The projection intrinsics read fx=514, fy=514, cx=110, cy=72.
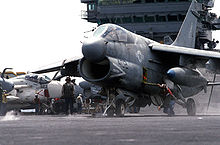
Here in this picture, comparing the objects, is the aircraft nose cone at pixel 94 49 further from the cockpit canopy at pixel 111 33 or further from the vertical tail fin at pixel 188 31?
the vertical tail fin at pixel 188 31

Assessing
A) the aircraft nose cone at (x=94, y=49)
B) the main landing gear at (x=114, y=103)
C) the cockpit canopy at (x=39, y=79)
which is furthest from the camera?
the cockpit canopy at (x=39, y=79)

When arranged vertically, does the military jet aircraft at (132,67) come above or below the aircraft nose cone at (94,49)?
below

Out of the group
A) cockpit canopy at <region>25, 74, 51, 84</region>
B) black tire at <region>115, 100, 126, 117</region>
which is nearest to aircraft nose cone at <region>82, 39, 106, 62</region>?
black tire at <region>115, 100, 126, 117</region>

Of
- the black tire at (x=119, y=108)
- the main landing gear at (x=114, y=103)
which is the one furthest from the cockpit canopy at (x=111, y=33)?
the black tire at (x=119, y=108)

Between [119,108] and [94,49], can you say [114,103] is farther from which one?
[94,49]

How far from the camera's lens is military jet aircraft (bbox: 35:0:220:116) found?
58.6ft

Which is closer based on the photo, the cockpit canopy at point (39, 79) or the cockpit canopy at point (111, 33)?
the cockpit canopy at point (111, 33)

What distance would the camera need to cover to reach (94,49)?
17.2 m

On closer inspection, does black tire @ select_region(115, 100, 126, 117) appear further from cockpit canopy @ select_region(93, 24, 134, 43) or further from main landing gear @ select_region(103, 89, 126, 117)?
cockpit canopy @ select_region(93, 24, 134, 43)

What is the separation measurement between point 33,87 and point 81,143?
24140mm

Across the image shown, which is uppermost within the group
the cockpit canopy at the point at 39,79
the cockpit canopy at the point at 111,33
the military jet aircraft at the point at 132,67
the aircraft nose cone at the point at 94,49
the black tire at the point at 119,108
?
the cockpit canopy at the point at 111,33

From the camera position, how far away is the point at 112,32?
60.3 feet

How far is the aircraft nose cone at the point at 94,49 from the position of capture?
17.2m

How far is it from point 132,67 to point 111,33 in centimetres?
151
